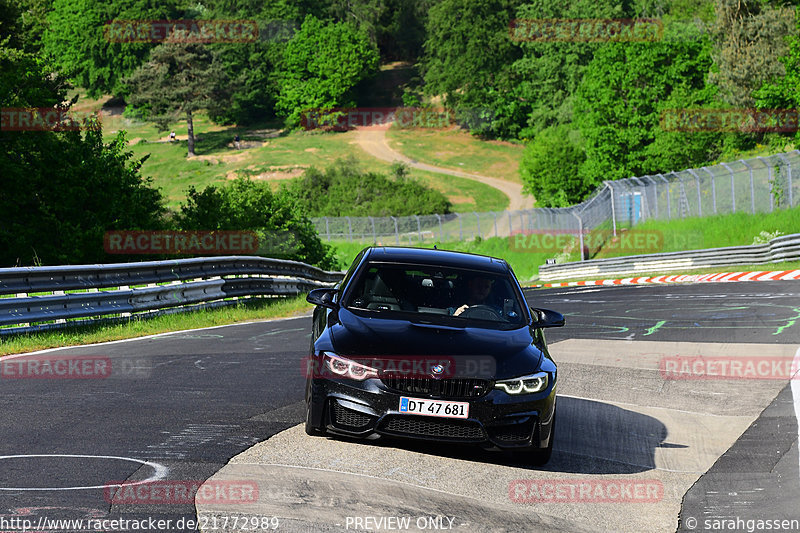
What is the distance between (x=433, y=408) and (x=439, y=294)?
180cm

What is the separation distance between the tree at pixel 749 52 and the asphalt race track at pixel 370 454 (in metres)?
50.0

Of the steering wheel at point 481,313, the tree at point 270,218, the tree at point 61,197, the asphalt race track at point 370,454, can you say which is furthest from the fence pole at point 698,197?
the steering wheel at point 481,313

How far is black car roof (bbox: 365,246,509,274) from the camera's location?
28.3ft

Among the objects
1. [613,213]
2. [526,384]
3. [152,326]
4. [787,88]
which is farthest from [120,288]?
[787,88]

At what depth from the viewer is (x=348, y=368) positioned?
22.5ft

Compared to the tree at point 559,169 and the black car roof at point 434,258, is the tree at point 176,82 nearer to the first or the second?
the tree at point 559,169

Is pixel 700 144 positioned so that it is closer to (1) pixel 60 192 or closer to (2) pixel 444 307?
(1) pixel 60 192

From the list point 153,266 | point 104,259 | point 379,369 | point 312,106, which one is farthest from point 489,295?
point 312,106

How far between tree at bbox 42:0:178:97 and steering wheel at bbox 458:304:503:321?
135 meters

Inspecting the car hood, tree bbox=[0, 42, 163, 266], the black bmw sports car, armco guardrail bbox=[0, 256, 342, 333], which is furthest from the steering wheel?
tree bbox=[0, 42, 163, 266]

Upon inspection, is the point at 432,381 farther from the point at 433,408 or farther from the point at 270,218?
the point at 270,218

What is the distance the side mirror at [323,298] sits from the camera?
318 inches

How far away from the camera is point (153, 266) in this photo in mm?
17078

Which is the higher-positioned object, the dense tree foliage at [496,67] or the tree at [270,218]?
the dense tree foliage at [496,67]
